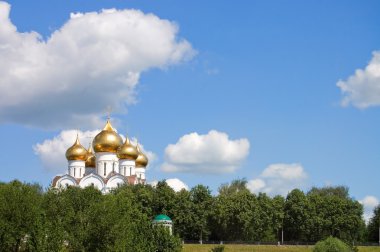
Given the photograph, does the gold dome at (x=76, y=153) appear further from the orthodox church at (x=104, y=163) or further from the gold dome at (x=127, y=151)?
the gold dome at (x=127, y=151)

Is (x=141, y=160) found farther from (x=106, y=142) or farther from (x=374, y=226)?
(x=374, y=226)

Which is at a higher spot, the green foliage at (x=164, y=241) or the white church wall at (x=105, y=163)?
the white church wall at (x=105, y=163)

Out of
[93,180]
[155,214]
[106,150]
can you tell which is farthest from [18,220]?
[106,150]

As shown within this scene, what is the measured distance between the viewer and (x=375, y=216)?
82.1 metres

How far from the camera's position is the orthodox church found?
83.1 metres

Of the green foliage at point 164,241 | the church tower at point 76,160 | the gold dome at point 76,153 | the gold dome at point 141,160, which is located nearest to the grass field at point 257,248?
the green foliage at point 164,241

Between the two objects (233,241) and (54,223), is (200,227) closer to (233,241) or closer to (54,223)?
(233,241)

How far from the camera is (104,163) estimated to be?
277 feet

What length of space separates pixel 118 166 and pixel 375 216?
34.4 m

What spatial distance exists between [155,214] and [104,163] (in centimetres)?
1510

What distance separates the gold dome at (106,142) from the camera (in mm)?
83250

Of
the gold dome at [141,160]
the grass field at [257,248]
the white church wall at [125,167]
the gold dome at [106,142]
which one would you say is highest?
A: the gold dome at [106,142]

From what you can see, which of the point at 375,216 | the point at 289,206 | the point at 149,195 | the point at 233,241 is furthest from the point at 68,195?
the point at 375,216

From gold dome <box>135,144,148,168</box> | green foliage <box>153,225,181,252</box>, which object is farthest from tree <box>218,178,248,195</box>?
green foliage <box>153,225,181,252</box>
